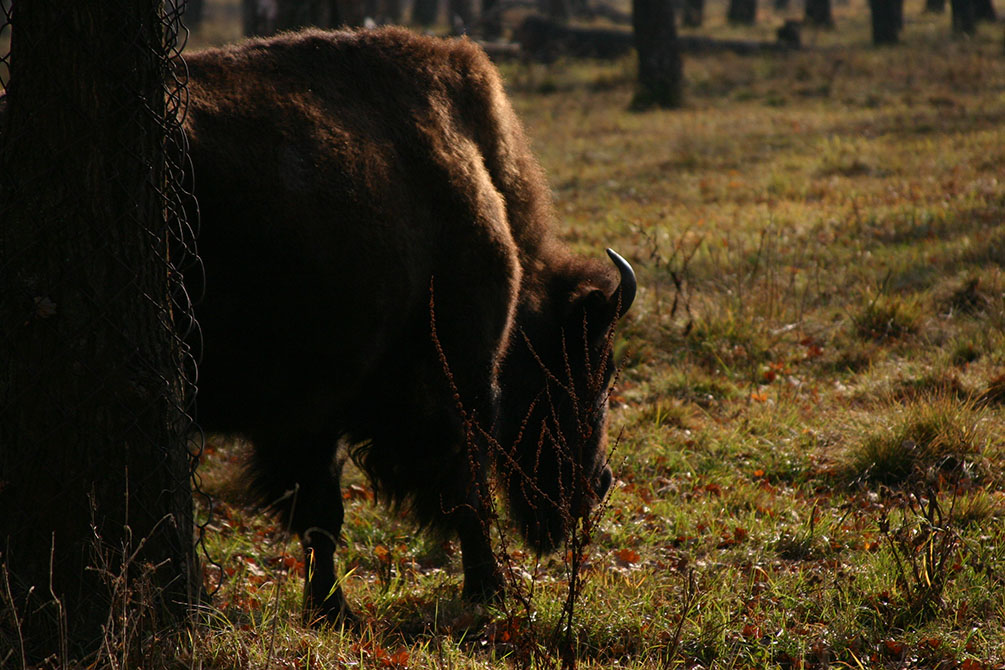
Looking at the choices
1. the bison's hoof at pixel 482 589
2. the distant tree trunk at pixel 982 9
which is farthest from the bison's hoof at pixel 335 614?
the distant tree trunk at pixel 982 9

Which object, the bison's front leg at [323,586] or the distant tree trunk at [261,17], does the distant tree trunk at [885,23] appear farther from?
the bison's front leg at [323,586]

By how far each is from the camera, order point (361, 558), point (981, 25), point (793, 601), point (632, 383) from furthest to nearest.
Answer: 1. point (981, 25)
2. point (632, 383)
3. point (361, 558)
4. point (793, 601)

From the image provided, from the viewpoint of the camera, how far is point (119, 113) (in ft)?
9.42

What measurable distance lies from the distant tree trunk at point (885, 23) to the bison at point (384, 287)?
22.6 m

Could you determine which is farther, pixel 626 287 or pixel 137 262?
pixel 626 287

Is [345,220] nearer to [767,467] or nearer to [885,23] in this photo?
[767,467]

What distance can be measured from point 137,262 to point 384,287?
1.04 m

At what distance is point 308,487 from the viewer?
427cm

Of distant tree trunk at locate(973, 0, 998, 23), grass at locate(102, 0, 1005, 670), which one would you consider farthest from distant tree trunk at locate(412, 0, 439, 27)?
grass at locate(102, 0, 1005, 670)

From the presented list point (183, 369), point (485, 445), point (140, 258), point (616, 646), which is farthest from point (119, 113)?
point (616, 646)

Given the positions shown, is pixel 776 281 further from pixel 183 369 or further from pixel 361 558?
pixel 183 369

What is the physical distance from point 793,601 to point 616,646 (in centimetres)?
79

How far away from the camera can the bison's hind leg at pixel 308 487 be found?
420cm

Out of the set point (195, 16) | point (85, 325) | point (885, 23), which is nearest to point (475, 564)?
point (85, 325)
